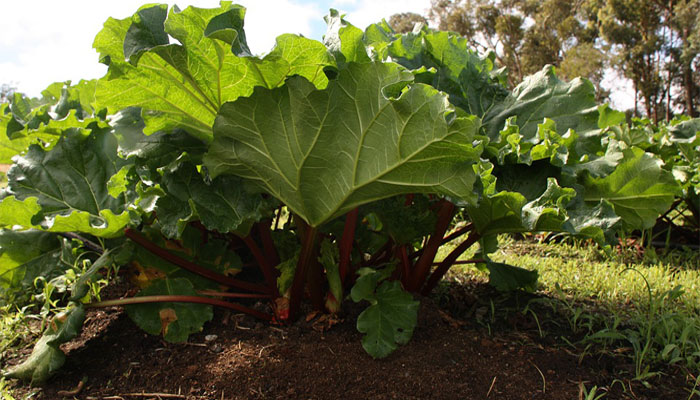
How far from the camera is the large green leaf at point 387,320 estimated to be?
1.54 meters

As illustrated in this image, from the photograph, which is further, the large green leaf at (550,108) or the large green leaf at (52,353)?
the large green leaf at (550,108)

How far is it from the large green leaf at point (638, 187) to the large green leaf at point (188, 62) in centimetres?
109

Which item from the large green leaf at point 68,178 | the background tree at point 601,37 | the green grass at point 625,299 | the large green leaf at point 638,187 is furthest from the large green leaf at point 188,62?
the background tree at point 601,37

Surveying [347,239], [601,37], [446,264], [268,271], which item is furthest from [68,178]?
[601,37]

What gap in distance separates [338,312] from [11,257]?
1222 mm


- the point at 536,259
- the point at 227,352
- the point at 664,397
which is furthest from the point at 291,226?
the point at 536,259

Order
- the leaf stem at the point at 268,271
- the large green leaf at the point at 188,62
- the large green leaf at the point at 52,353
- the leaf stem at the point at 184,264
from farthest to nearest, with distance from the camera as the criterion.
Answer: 1. the leaf stem at the point at 268,271
2. the leaf stem at the point at 184,264
3. the large green leaf at the point at 52,353
4. the large green leaf at the point at 188,62

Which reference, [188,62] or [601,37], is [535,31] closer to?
[601,37]

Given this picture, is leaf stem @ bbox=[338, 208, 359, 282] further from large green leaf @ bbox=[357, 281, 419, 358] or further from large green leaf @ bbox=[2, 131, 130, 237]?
large green leaf @ bbox=[2, 131, 130, 237]

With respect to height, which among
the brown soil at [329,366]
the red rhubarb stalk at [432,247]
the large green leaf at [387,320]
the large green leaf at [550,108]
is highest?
the large green leaf at [550,108]

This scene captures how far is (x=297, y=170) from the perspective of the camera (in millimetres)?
1415

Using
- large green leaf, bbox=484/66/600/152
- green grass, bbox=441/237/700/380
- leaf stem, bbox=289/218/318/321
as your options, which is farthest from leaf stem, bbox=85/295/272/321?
green grass, bbox=441/237/700/380

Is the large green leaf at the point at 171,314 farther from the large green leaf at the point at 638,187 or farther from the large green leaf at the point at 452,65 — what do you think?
the large green leaf at the point at 638,187

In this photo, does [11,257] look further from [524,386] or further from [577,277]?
[577,277]
